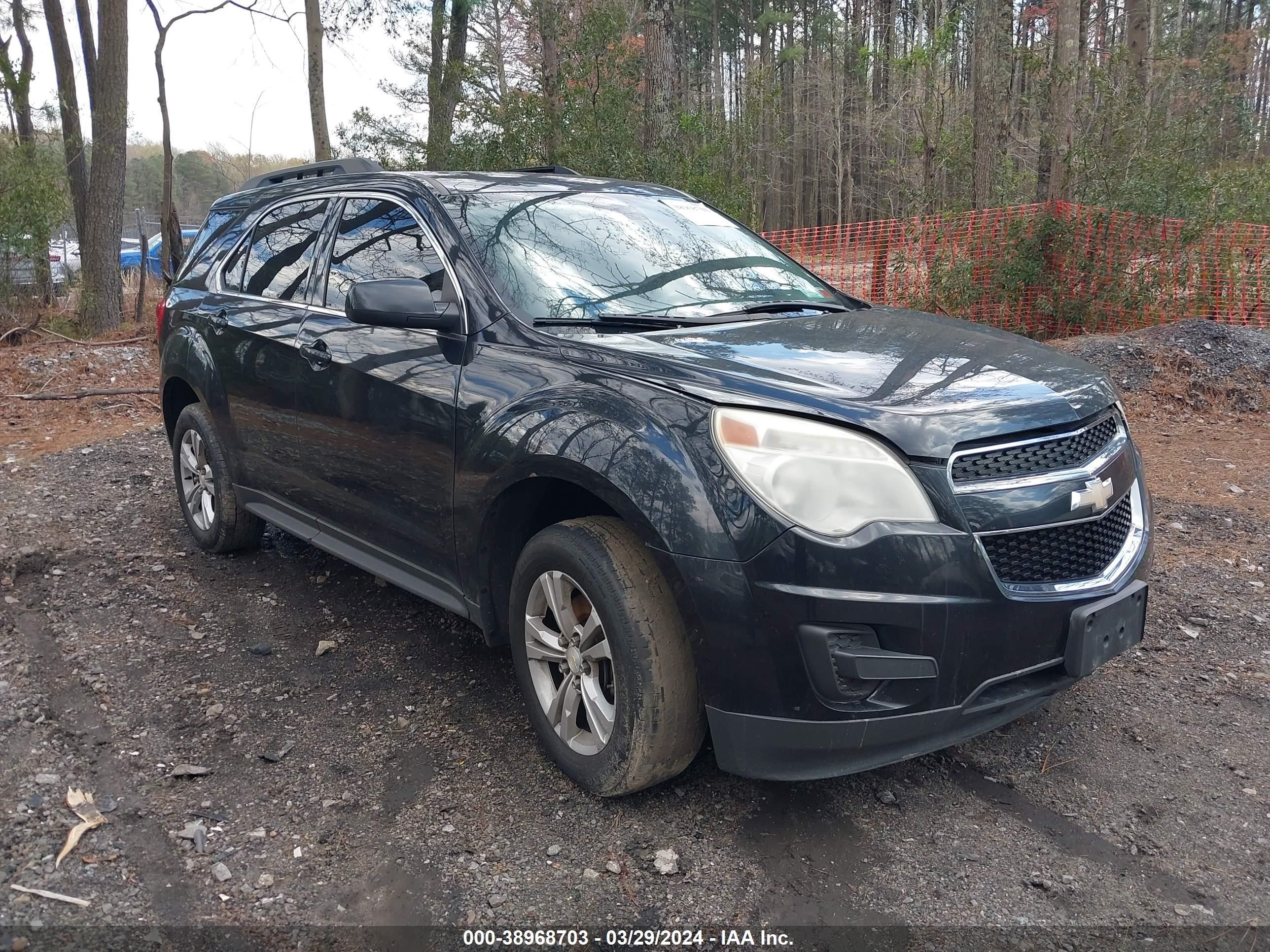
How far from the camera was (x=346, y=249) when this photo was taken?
3984 millimetres

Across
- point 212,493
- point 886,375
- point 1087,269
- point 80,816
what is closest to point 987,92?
point 1087,269

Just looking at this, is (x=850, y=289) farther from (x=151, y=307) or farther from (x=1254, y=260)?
(x=151, y=307)

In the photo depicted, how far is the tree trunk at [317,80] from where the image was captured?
520 inches

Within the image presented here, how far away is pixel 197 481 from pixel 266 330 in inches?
54.3

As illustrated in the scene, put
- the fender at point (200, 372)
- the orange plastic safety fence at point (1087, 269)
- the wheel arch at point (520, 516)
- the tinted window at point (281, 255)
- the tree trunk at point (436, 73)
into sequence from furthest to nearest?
the tree trunk at point (436, 73), the orange plastic safety fence at point (1087, 269), the fender at point (200, 372), the tinted window at point (281, 255), the wheel arch at point (520, 516)

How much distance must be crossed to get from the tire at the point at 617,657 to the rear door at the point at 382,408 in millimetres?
515

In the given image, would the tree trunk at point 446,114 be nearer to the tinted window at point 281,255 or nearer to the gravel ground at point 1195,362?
the tinted window at point 281,255

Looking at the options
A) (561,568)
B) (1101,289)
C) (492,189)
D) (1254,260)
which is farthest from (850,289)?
(561,568)

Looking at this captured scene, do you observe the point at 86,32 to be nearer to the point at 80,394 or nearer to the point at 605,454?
the point at 80,394

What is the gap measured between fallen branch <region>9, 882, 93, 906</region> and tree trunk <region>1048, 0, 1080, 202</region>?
1076 centimetres

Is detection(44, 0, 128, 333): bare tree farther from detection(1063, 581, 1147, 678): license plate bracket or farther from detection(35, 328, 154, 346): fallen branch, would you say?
detection(1063, 581, 1147, 678): license plate bracket

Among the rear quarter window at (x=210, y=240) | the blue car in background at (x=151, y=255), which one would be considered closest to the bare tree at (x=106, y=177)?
the blue car in background at (x=151, y=255)

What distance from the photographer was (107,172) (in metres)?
13.0

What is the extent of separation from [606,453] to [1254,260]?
33.5 ft
